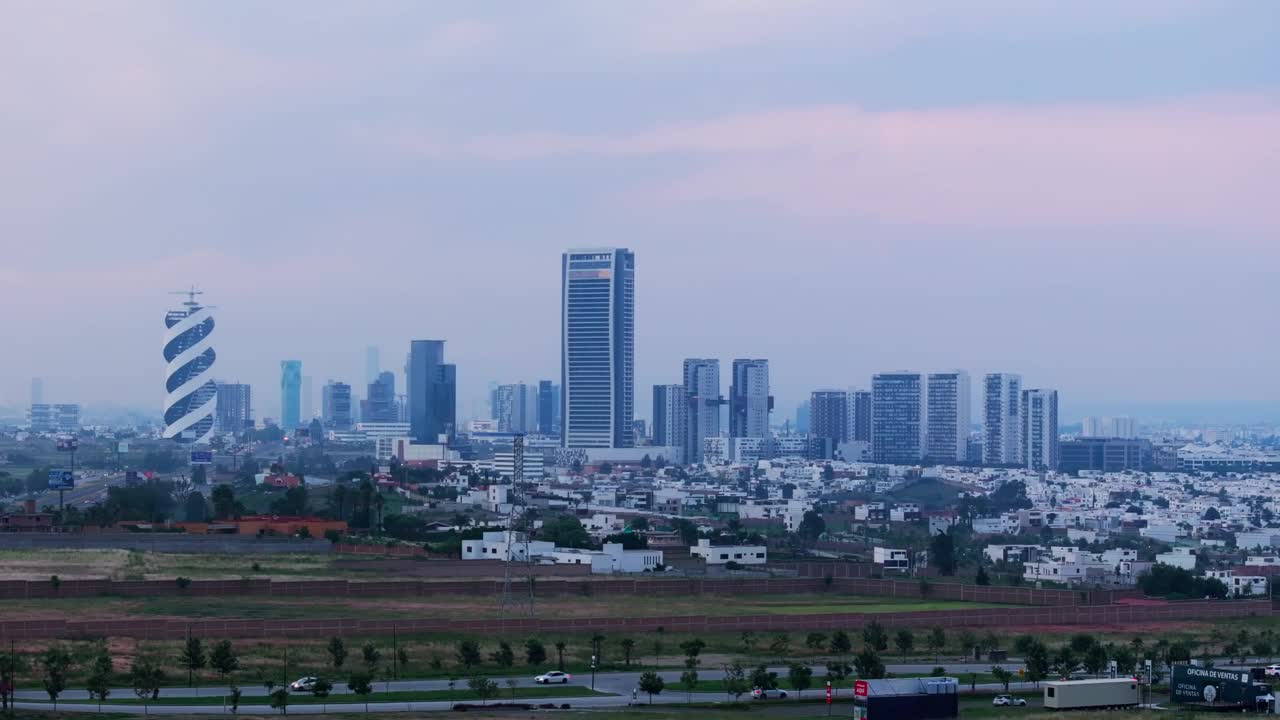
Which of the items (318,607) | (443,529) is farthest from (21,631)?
(443,529)

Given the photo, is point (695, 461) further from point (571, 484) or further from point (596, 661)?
point (596, 661)

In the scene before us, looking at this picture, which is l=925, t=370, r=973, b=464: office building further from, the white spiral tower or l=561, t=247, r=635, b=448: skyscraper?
the white spiral tower

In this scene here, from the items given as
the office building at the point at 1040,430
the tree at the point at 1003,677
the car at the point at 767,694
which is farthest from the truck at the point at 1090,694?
the office building at the point at 1040,430

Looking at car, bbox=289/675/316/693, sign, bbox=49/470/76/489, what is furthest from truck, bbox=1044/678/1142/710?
sign, bbox=49/470/76/489

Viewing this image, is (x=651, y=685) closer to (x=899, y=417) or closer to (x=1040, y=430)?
(x=1040, y=430)

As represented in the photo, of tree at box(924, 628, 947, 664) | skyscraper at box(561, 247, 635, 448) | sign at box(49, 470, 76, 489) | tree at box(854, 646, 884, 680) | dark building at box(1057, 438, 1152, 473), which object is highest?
skyscraper at box(561, 247, 635, 448)

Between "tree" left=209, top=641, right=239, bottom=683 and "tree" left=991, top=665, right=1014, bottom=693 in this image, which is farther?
"tree" left=991, top=665, right=1014, bottom=693
